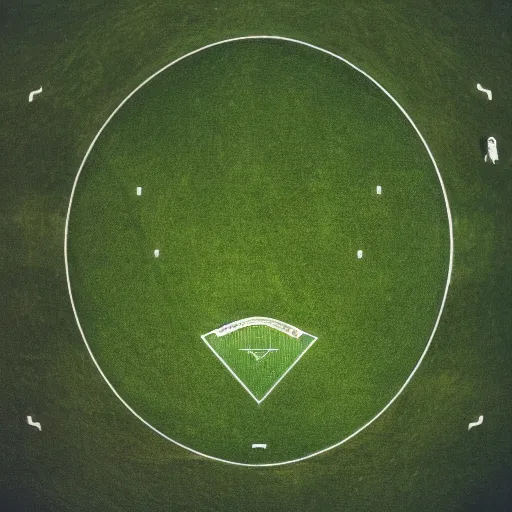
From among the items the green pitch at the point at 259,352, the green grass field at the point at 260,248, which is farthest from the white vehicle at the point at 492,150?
the green pitch at the point at 259,352

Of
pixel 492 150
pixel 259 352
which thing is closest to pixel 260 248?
pixel 259 352

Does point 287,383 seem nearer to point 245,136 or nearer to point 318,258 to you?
point 318,258

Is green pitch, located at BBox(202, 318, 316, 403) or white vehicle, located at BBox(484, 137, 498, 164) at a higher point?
white vehicle, located at BBox(484, 137, 498, 164)

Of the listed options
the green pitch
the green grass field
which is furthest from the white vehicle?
the green pitch

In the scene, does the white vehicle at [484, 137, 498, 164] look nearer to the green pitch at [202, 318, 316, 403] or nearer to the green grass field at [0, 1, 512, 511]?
the green grass field at [0, 1, 512, 511]

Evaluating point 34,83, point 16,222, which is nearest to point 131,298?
point 16,222

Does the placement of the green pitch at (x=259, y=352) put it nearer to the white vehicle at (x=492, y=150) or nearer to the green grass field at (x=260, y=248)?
the green grass field at (x=260, y=248)
